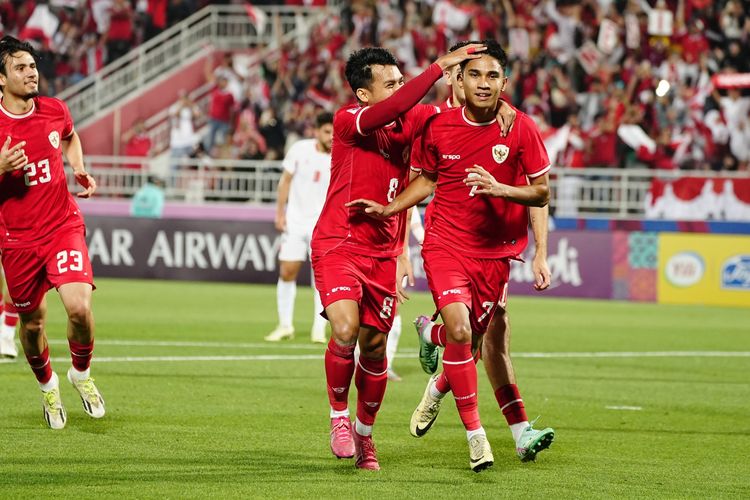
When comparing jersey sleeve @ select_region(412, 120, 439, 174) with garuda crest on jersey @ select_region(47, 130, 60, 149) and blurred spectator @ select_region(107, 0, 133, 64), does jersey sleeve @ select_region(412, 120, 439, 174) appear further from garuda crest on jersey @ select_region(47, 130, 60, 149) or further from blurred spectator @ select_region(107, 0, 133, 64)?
blurred spectator @ select_region(107, 0, 133, 64)

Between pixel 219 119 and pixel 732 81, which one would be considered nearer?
pixel 732 81

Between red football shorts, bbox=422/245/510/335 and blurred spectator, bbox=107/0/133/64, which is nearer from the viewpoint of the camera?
red football shorts, bbox=422/245/510/335

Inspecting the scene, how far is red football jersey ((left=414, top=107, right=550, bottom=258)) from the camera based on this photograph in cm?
805

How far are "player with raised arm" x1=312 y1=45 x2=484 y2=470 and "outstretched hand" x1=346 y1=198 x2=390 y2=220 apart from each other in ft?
0.29

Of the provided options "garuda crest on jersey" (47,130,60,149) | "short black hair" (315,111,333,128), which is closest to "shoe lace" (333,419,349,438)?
"garuda crest on jersey" (47,130,60,149)

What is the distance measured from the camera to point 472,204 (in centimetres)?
816

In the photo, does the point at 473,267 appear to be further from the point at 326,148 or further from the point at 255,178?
→ the point at 255,178

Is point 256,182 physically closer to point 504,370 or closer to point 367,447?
point 504,370

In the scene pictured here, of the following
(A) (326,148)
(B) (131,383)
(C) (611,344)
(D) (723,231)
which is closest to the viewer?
(B) (131,383)

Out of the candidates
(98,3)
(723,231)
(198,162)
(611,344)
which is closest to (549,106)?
(723,231)

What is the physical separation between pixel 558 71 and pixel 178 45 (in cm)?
1127

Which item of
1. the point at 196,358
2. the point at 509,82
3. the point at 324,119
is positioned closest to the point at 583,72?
the point at 509,82

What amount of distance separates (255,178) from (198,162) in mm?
1168

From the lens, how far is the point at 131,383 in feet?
38.0
